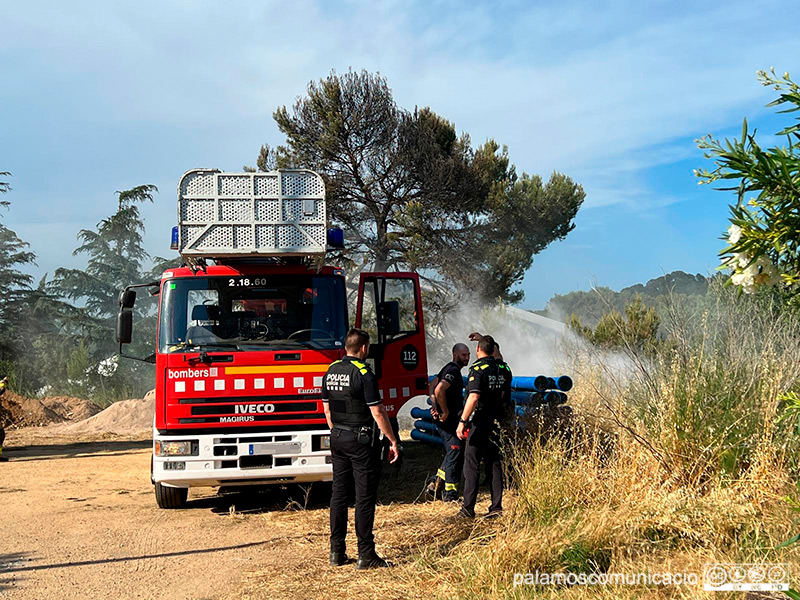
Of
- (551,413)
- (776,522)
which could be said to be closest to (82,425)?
(551,413)

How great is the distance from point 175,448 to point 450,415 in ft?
9.44

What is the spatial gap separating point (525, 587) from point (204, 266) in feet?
16.2

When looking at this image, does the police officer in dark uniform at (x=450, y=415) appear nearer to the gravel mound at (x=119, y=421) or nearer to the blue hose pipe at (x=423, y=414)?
the blue hose pipe at (x=423, y=414)

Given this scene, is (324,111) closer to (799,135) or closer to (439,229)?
(439,229)

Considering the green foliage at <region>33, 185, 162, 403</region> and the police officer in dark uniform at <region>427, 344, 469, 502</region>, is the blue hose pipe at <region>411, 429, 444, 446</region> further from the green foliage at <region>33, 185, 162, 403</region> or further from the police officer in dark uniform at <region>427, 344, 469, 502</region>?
the green foliage at <region>33, 185, 162, 403</region>

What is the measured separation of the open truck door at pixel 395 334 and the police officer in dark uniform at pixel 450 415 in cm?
64

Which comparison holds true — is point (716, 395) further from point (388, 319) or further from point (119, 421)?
point (119, 421)

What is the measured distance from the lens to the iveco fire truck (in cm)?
750

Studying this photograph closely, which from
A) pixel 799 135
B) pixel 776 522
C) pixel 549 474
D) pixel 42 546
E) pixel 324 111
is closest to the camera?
pixel 799 135

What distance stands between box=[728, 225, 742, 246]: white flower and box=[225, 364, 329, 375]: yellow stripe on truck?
533cm

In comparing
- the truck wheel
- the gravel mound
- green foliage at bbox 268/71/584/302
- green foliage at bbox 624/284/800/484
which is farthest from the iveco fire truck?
green foliage at bbox 268/71/584/302

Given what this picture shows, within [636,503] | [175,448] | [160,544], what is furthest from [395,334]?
[636,503]

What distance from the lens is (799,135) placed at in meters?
2.84

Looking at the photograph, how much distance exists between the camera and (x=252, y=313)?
788 cm
